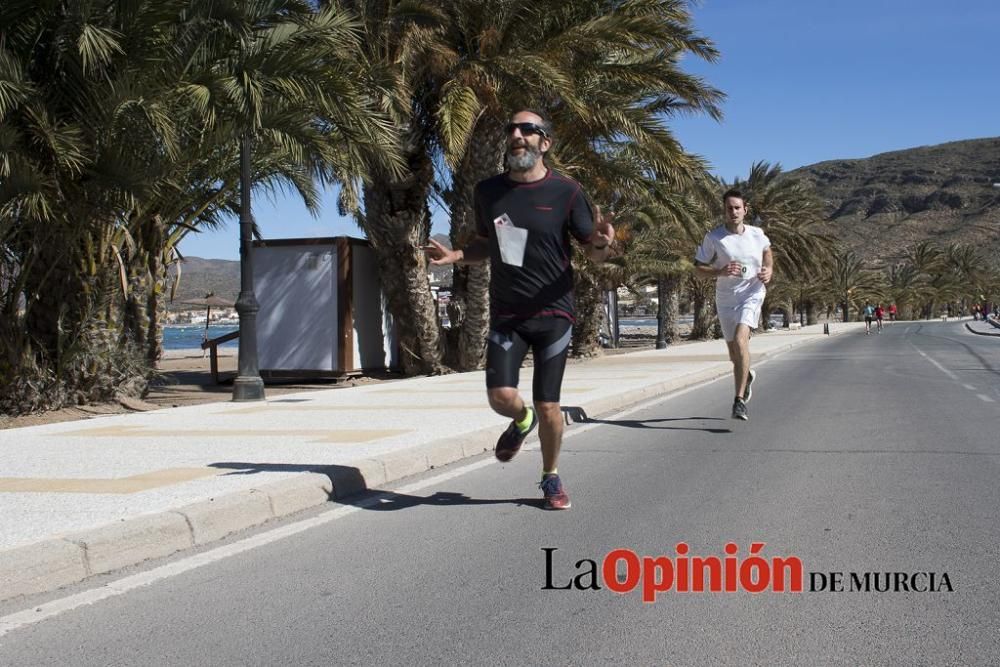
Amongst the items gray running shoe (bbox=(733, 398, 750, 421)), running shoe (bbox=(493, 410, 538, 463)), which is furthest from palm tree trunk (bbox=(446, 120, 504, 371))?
running shoe (bbox=(493, 410, 538, 463))

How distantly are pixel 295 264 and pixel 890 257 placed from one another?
5382 inches

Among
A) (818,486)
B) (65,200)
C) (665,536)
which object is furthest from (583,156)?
(665,536)

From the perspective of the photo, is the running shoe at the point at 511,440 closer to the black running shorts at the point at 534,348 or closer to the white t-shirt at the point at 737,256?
the black running shorts at the point at 534,348

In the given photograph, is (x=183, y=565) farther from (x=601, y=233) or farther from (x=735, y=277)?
(x=735, y=277)

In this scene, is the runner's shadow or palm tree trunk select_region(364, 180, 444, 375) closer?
the runner's shadow

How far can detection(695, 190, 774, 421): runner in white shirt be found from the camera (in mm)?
9500

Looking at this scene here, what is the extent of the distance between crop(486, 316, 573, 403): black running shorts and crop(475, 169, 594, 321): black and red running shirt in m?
0.06

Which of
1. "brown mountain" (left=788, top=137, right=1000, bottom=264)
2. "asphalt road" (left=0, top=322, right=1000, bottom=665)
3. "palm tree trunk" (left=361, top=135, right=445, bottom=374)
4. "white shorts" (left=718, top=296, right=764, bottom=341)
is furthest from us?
"brown mountain" (left=788, top=137, right=1000, bottom=264)

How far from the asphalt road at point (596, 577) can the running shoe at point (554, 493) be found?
136 millimetres

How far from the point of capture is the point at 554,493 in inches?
242

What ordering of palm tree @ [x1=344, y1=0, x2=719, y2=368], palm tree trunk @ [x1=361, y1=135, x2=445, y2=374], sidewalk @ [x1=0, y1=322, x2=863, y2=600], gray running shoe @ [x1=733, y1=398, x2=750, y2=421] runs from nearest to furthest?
1. sidewalk @ [x1=0, y1=322, x2=863, y2=600]
2. gray running shoe @ [x1=733, y1=398, x2=750, y2=421]
3. palm tree @ [x1=344, y1=0, x2=719, y2=368]
4. palm tree trunk @ [x1=361, y1=135, x2=445, y2=374]

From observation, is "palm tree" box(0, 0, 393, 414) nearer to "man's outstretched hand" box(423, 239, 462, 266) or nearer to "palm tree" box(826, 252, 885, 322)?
"man's outstretched hand" box(423, 239, 462, 266)

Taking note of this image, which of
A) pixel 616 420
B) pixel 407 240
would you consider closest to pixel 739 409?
pixel 616 420

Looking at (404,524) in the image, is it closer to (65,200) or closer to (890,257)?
(65,200)
